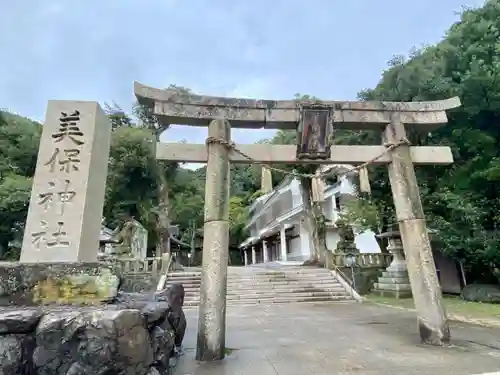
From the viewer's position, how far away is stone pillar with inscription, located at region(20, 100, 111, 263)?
158 inches

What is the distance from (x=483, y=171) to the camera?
10.4 metres

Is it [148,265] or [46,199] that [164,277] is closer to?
[148,265]

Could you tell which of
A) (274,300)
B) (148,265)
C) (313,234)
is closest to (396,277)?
(274,300)

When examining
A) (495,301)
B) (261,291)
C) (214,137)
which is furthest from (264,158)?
(495,301)

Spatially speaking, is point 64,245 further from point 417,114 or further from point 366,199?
point 366,199

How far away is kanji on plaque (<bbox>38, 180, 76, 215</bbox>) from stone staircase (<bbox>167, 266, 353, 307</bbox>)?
27.1ft

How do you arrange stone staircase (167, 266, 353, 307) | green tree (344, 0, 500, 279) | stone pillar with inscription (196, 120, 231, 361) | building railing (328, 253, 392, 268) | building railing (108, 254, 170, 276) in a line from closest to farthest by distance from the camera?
stone pillar with inscription (196, 120, 231, 361) < green tree (344, 0, 500, 279) < stone staircase (167, 266, 353, 307) < building railing (108, 254, 170, 276) < building railing (328, 253, 392, 268)

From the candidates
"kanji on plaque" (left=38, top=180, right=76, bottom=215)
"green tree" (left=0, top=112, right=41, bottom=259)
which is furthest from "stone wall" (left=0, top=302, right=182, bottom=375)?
"green tree" (left=0, top=112, right=41, bottom=259)

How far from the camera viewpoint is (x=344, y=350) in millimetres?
4730

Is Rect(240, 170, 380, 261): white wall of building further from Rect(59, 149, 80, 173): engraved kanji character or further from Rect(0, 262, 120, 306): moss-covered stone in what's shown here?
Rect(0, 262, 120, 306): moss-covered stone

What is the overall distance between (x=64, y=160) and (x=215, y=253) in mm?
2494

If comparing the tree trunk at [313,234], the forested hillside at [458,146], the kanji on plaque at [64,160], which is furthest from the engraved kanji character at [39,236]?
the tree trunk at [313,234]

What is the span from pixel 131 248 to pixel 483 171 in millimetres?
16232

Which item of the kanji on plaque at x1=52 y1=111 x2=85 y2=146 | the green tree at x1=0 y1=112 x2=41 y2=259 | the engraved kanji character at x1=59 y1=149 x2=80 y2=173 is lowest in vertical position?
the engraved kanji character at x1=59 y1=149 x2=80 y2=173
